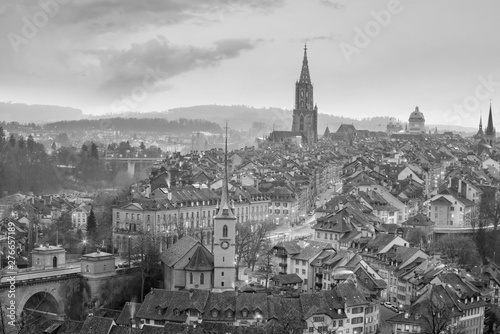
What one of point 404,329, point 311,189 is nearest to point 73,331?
point 404,329

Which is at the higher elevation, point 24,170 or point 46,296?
point 24,170

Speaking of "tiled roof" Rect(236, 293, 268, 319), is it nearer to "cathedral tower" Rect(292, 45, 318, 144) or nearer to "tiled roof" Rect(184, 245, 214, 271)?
"tiled roof" Rect(184, 245, 214, 271)

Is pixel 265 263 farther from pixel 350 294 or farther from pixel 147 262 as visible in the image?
pixel 350 294

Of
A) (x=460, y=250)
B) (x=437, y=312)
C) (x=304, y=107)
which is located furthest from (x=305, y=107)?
(x=437, y=312)

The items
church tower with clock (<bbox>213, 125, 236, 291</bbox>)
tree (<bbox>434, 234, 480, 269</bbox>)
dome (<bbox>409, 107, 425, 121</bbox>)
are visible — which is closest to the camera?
church tower with clock (<bbox>213, 125, 236, 291</bbox>)

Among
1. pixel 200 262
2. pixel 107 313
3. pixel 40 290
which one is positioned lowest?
pixel 107 313

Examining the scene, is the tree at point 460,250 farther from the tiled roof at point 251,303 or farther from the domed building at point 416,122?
the domed building at point 416,122

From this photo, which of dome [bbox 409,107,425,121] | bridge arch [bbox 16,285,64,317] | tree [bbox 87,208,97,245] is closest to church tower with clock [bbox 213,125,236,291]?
bridge arch [bbox 16,285,64,317]
